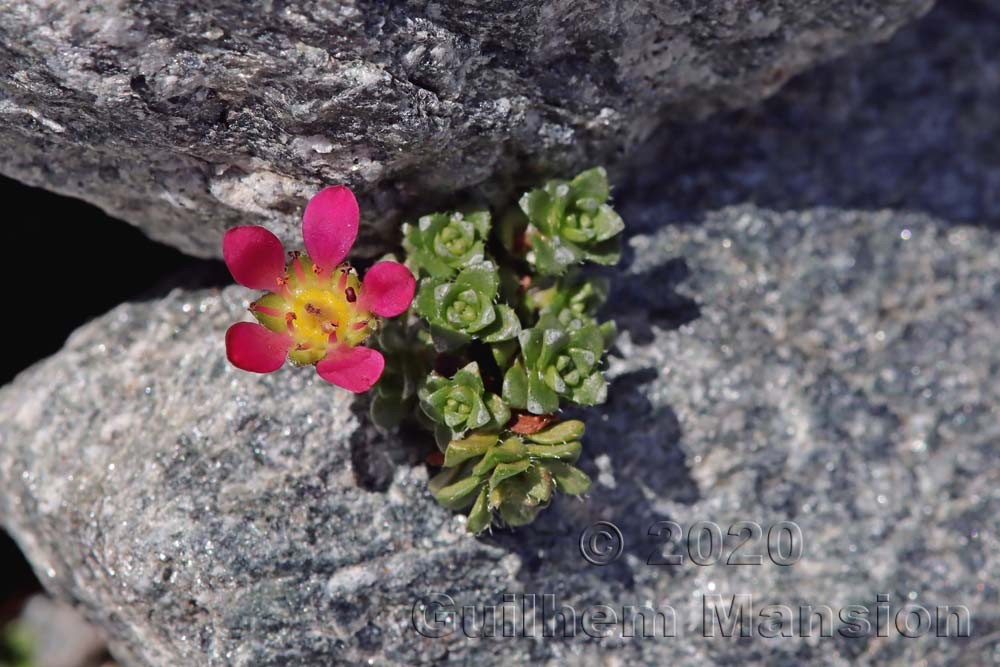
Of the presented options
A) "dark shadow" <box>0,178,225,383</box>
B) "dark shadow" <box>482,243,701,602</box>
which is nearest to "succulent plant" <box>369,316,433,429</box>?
"dark shadow" <box>482,243,701,602</box>

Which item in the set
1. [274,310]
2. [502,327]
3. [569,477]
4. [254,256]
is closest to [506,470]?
[569,477]

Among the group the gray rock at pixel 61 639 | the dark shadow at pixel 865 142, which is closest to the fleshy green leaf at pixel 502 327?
the dark shadow at pixel 865 142

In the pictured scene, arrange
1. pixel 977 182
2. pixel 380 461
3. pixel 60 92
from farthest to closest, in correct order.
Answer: pixel 977 182
pixel 380 461
pixel 60 92

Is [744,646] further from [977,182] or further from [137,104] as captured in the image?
[137,104]

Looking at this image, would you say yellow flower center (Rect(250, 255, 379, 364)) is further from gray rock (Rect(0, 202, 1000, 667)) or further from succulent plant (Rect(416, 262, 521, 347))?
gray rock (Rect(0, 202, 1000, 667))

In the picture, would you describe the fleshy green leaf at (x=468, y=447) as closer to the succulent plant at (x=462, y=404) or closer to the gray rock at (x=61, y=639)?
the succulent plant at (x=462, y=404)

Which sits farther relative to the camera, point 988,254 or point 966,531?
point 988,254

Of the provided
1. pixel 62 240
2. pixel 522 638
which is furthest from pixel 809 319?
pixel 62 240
